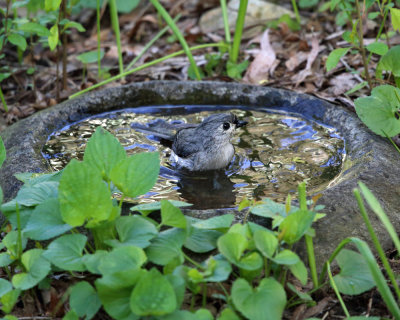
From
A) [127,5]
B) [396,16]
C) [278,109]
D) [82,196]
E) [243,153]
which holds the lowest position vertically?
[243,153]

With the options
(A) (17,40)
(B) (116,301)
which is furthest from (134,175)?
(A) (17,40)

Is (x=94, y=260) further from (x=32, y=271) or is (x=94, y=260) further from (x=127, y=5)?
(x=127, y=5)

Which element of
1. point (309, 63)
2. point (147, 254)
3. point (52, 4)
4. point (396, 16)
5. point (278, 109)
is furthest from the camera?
point (309, 63)

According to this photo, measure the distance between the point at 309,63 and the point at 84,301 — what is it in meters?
4.19

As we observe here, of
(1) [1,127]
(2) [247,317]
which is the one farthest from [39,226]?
(1) [1,127]

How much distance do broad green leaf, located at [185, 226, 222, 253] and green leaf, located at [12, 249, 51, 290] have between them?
670 mm

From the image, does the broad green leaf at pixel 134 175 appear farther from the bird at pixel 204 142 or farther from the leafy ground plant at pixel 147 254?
the bird at pixel 204 142

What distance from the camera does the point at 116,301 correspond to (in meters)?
2.29

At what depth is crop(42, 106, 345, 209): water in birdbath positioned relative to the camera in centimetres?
367

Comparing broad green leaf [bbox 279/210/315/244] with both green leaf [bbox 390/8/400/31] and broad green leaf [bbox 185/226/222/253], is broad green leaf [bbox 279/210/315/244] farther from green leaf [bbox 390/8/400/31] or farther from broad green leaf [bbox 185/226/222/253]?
green leaf [bbox 390/8/400/31]

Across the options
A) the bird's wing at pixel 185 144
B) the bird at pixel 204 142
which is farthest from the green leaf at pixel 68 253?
the bird's wing at pixel 185 144

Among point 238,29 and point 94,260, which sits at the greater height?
point 238,29

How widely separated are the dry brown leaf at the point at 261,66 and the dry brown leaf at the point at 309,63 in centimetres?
36

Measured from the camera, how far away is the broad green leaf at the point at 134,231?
7.99 feet
